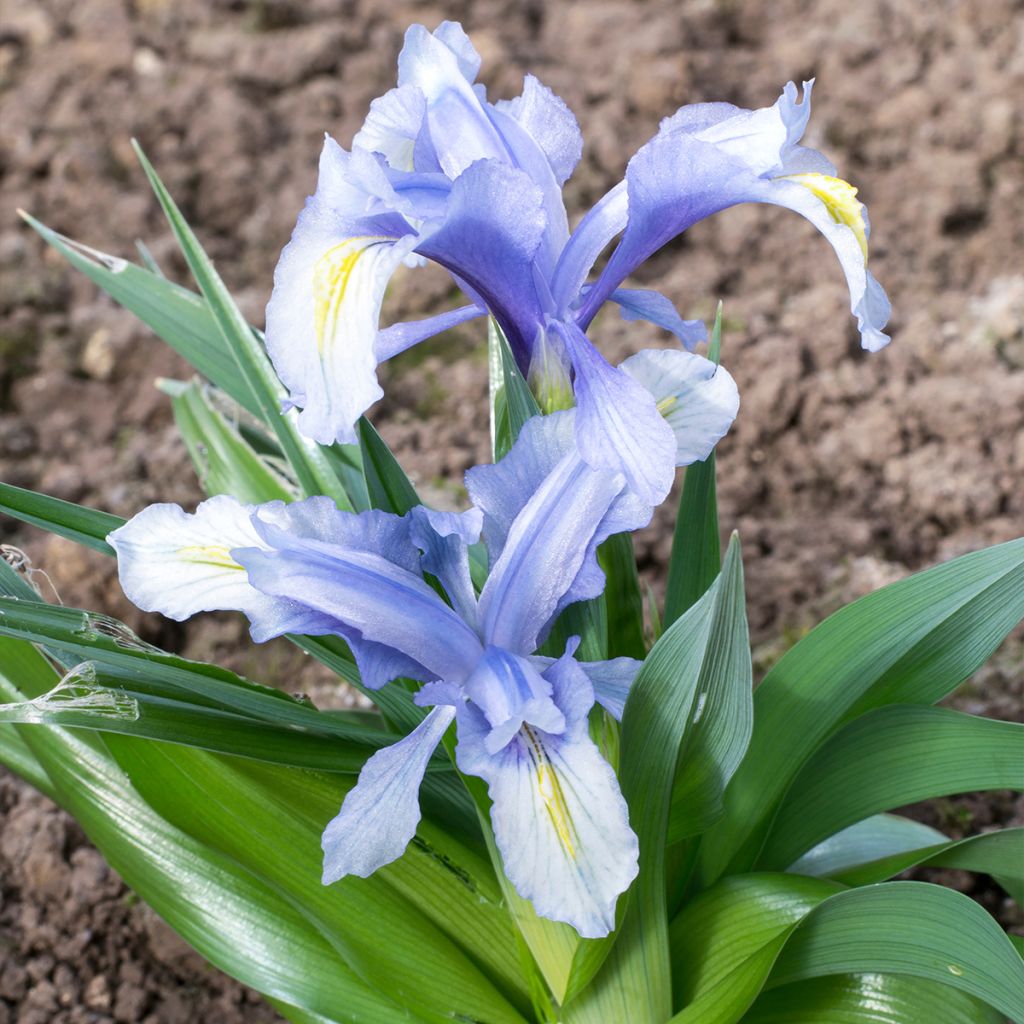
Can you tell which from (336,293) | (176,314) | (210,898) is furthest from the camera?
(176,314)

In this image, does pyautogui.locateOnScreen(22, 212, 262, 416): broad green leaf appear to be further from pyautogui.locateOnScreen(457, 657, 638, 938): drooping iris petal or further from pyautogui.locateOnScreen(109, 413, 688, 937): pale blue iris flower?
pyautogui.locateOnScreen(457, 657, 638, 938): drooping iris petal

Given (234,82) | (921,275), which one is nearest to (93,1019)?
(921,275)

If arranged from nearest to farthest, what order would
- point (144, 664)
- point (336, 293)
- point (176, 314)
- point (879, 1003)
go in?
point (336, 293)
point (144, 664)
point (879, 1003)
point (176, 314)

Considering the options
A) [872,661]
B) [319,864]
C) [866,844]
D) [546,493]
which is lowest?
[866,844]

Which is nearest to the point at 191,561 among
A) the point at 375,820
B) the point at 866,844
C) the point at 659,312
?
the point at 375,820

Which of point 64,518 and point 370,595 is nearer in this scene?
point 370,595

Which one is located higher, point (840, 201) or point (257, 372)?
point (840, 201)

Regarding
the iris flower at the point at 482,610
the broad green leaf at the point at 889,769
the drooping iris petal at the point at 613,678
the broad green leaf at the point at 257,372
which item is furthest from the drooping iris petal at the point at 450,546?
the broad green leaf at the point at 889,769

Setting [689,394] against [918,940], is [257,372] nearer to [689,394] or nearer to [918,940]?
[689,394]
